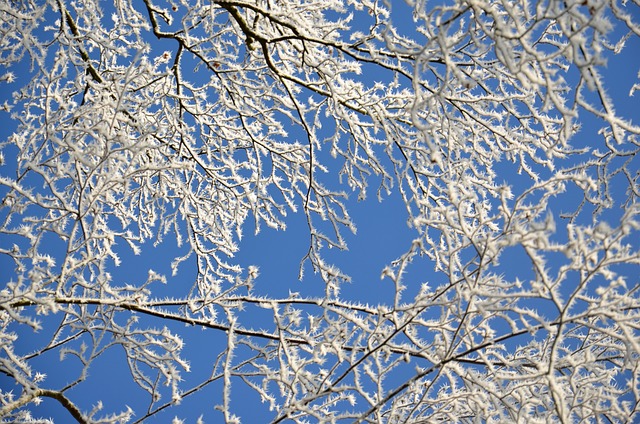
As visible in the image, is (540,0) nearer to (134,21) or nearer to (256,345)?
(256,345)

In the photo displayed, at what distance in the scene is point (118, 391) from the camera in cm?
1811

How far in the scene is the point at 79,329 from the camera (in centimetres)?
245

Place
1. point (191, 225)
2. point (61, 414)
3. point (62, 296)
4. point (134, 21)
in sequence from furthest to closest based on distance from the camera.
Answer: point (61, 414) < point (134, 21) < point (191, 225) < point (62, 296)

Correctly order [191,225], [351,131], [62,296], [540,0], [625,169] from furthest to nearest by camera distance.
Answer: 1. [191,225]
2. [351,131]
3. [625,169]
4. [62,296]
5. [540,0]

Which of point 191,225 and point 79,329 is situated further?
Answer: point 191,225

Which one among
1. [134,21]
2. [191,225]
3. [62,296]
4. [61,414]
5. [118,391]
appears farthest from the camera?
[118,391]

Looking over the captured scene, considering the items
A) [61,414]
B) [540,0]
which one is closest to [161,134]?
[540,0]

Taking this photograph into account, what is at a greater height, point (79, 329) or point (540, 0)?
point (79, 329)

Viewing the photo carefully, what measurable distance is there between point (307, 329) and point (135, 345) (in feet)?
2.07

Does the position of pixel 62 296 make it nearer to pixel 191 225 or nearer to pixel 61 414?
pixel 191 225

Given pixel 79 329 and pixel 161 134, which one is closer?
pixel 79 329

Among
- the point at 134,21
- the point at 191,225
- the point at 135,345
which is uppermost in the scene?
the point at 134,21

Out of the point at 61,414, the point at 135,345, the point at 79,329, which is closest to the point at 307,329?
the point at 135,345

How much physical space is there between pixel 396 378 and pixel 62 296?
537 inches
